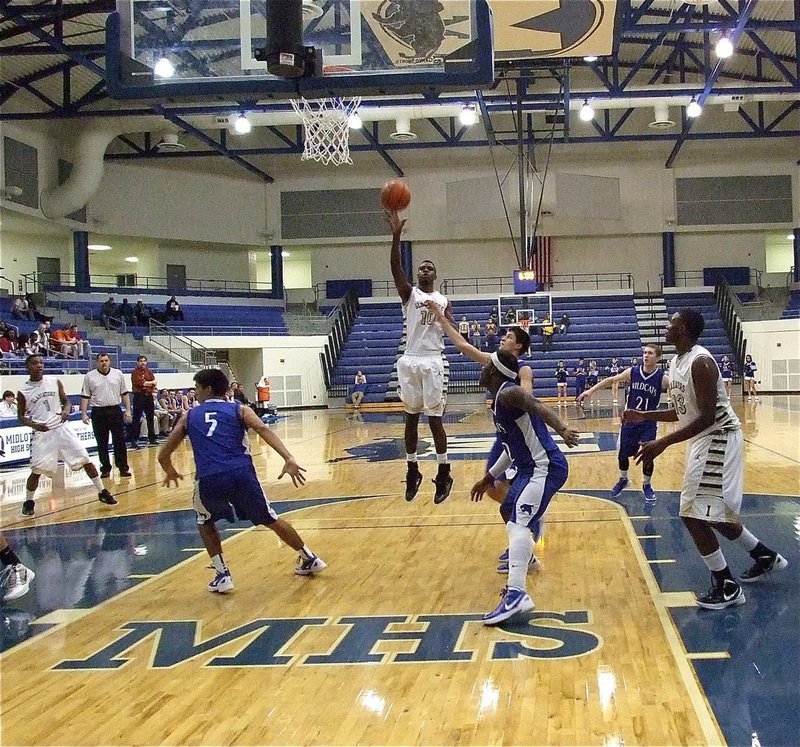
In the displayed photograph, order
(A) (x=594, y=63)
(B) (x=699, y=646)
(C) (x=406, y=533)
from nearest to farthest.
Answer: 1. (B) (x=699, y=646)
2. (C) (x=406, y=533)
3. (A) (x=594, y=63)

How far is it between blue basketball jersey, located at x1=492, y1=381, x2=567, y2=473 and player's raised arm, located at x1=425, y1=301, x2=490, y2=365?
393 mm

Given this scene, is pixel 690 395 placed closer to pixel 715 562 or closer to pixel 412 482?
pixel 715 562

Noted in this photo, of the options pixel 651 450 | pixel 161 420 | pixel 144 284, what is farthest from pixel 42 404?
pixel 144 284

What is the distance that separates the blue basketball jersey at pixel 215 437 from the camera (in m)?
5.48

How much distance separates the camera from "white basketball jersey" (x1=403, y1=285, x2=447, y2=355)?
6.18m

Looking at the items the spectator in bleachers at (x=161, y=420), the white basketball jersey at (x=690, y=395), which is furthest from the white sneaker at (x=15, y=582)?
the spectator in bleachers at (x=161, y=420)

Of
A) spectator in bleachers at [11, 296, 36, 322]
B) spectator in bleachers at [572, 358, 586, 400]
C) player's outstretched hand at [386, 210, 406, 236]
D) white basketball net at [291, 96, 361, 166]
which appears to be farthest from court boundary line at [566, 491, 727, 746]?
spectator in bleachers at [11, 296, 36, 322]

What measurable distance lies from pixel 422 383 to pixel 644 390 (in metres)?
3.39

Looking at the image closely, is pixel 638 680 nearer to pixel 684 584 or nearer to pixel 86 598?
pixel 684 584

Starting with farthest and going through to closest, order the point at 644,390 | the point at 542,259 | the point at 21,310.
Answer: the point at 542,259 < the point at 21,310 < the point at 644,390

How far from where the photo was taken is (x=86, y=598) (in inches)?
220

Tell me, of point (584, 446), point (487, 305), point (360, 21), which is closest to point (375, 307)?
point (487, 305)

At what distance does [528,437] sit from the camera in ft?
16.4

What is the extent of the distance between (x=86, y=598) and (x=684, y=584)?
3.95 metres
